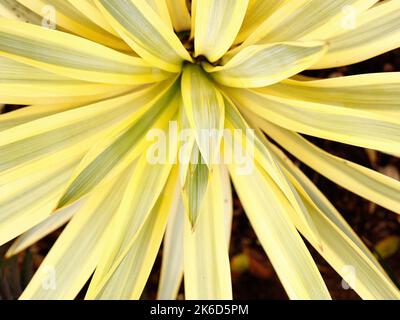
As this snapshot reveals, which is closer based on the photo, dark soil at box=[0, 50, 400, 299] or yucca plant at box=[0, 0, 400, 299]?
yucca plant at box=[0, 0, 400, 299]

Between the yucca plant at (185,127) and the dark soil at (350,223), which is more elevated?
the yucca plant at (185,127)

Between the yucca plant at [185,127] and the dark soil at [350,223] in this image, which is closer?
the yucca plant at [185,127]

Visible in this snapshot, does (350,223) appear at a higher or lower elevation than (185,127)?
lower

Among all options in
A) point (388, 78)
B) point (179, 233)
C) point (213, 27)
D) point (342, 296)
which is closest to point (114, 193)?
point (179, 233)

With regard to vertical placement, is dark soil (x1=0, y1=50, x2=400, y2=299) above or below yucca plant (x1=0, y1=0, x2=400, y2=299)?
below

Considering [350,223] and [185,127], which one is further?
[350,223]
